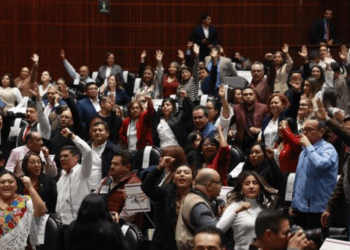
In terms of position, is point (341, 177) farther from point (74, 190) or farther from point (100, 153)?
point (100, 153)

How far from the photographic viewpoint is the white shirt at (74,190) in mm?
9672

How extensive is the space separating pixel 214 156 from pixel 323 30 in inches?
389

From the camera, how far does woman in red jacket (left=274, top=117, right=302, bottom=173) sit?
995cm

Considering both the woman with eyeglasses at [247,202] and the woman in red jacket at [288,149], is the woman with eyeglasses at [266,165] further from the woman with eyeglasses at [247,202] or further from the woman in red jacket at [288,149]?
the woman with eyeglasses at [247,202]

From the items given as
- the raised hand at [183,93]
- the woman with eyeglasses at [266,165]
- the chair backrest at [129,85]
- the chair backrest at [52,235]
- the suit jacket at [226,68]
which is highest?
the suit jacket at [226,68]

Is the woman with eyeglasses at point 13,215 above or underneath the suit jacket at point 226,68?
underneath

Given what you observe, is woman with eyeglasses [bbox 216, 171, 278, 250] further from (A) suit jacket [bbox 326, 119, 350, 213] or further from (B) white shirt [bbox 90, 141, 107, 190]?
(B) white shirt [bbox 90, 141, 107, 190]

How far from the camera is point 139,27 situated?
800 inches

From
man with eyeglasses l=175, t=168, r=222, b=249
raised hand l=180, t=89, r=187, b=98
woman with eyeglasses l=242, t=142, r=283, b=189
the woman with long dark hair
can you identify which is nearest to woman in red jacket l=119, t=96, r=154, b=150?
raised hand l=180, t=89, r=187, b=98

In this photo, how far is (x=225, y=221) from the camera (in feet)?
23.4

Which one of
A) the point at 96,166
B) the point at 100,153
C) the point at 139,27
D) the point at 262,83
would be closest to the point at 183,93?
the point at 262,83

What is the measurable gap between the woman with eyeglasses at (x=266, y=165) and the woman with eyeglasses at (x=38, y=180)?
1897 millimetres

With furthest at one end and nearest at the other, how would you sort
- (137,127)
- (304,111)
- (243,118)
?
(137,127) → (243,118) → (304,111)

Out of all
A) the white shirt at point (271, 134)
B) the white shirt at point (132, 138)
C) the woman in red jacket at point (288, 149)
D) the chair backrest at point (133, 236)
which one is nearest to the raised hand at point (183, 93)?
the white shirt at point (132, 138)
